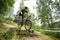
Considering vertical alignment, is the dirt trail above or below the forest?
below

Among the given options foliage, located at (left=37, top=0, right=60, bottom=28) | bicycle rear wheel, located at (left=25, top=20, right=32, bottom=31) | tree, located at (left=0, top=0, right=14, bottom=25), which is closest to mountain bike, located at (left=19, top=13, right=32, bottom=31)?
bicycle rear wheel, located at (left=25, top=20, right=32, bottom=31)

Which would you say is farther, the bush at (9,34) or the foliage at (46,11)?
the foliage at (46,11)

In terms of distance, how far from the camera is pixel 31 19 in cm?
291

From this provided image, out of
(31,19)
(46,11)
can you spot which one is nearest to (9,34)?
(31,19)

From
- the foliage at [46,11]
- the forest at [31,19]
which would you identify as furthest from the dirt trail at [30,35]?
the foliage at [46,11]

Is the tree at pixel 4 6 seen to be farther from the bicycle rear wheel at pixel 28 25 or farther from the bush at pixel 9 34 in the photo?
the bicycle rear wheel at pixel 28 25

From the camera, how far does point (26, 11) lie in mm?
2898

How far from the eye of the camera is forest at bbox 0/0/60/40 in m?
2.87

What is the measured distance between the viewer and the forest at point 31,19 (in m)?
2.87

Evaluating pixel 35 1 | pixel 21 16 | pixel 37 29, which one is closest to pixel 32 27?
pixel 37 29

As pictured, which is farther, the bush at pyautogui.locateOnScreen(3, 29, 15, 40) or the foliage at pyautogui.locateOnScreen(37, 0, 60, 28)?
the foliage at pyautogui.locateOnScreen(37, 0, 60, 28)

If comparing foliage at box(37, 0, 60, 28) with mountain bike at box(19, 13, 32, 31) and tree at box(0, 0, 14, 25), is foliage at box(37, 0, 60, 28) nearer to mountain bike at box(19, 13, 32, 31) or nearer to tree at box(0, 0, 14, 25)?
mountain bike at box(19, 13, 32, 31)

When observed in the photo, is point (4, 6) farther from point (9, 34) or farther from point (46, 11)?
point (46, 11)

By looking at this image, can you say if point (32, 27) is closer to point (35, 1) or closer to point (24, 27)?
point (24, 27)
